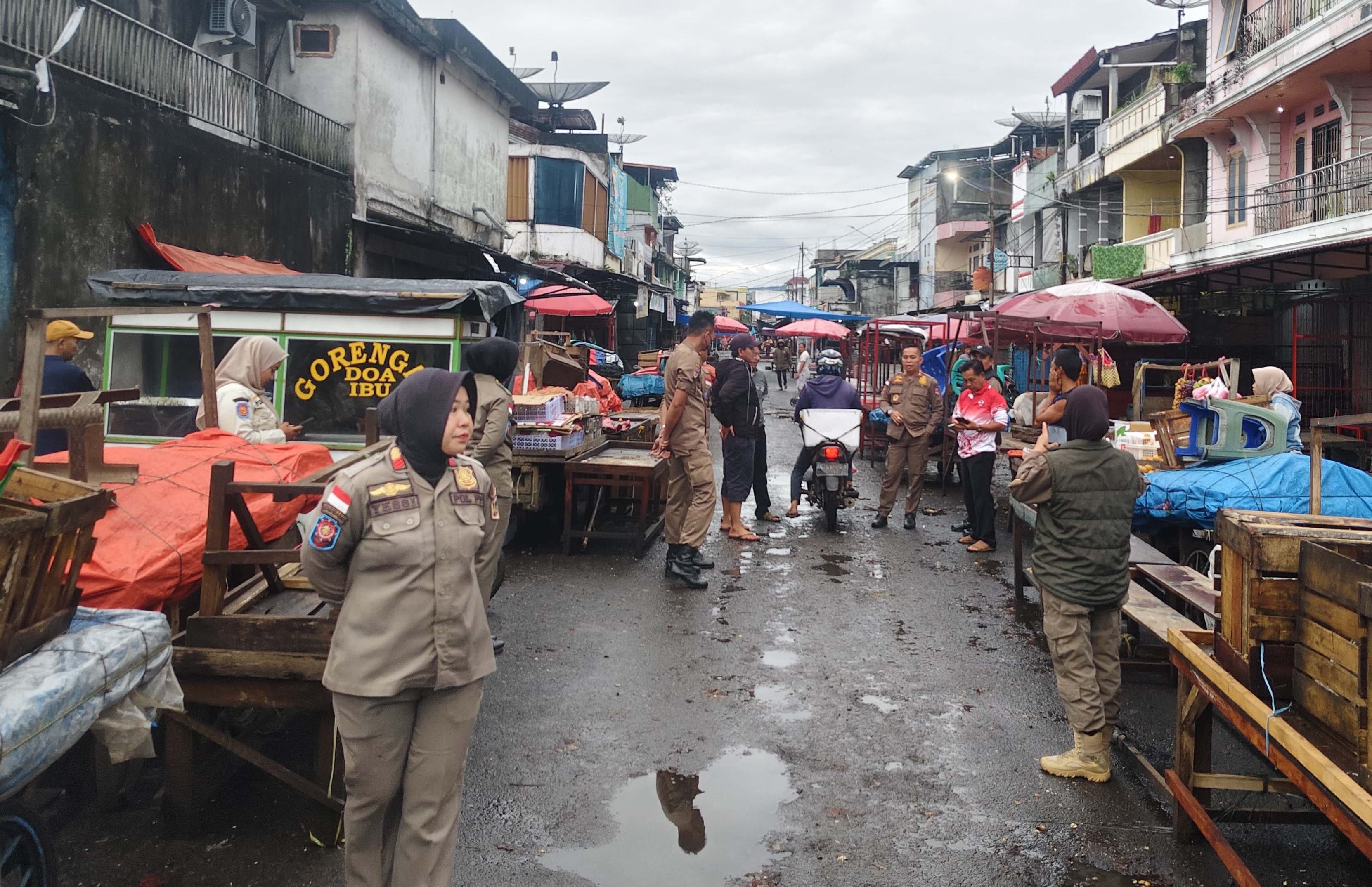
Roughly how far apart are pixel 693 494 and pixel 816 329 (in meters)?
16.7

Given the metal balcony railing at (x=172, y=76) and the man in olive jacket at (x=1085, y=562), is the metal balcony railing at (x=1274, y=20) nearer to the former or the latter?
the man in olive jacket at (x=1085, y=562)

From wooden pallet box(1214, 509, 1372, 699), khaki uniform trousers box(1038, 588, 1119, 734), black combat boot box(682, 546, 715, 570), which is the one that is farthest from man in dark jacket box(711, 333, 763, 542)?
wooden pallet box(1214, 509, 1372, 699)

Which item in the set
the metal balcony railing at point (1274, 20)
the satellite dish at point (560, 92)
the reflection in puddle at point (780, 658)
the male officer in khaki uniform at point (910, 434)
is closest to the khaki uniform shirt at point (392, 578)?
the reflection in puddle at point (780, 658)

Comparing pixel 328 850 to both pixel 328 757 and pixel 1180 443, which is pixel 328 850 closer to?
pixel 328 757

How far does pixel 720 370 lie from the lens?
988cm

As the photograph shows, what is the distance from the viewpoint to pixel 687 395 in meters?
7.91

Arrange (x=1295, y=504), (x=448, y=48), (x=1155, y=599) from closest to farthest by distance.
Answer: (x=1155, y=599) → (x=1295, y=504) → (x=448, y=48)

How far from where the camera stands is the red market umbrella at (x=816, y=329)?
2370 centimetres

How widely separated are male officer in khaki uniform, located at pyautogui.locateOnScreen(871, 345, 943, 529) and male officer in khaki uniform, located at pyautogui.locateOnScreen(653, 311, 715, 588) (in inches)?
130

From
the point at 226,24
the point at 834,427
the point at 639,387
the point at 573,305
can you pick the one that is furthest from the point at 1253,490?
the point at 573,305

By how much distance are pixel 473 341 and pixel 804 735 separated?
4.29 meters

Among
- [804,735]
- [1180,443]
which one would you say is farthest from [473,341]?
[1180,443]

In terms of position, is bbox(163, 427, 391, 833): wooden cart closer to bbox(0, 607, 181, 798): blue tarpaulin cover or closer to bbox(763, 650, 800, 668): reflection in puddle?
bbox(0, 607, 181, 798): blue tarpaulin cover

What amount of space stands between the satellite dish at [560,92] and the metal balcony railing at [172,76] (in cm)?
1654
